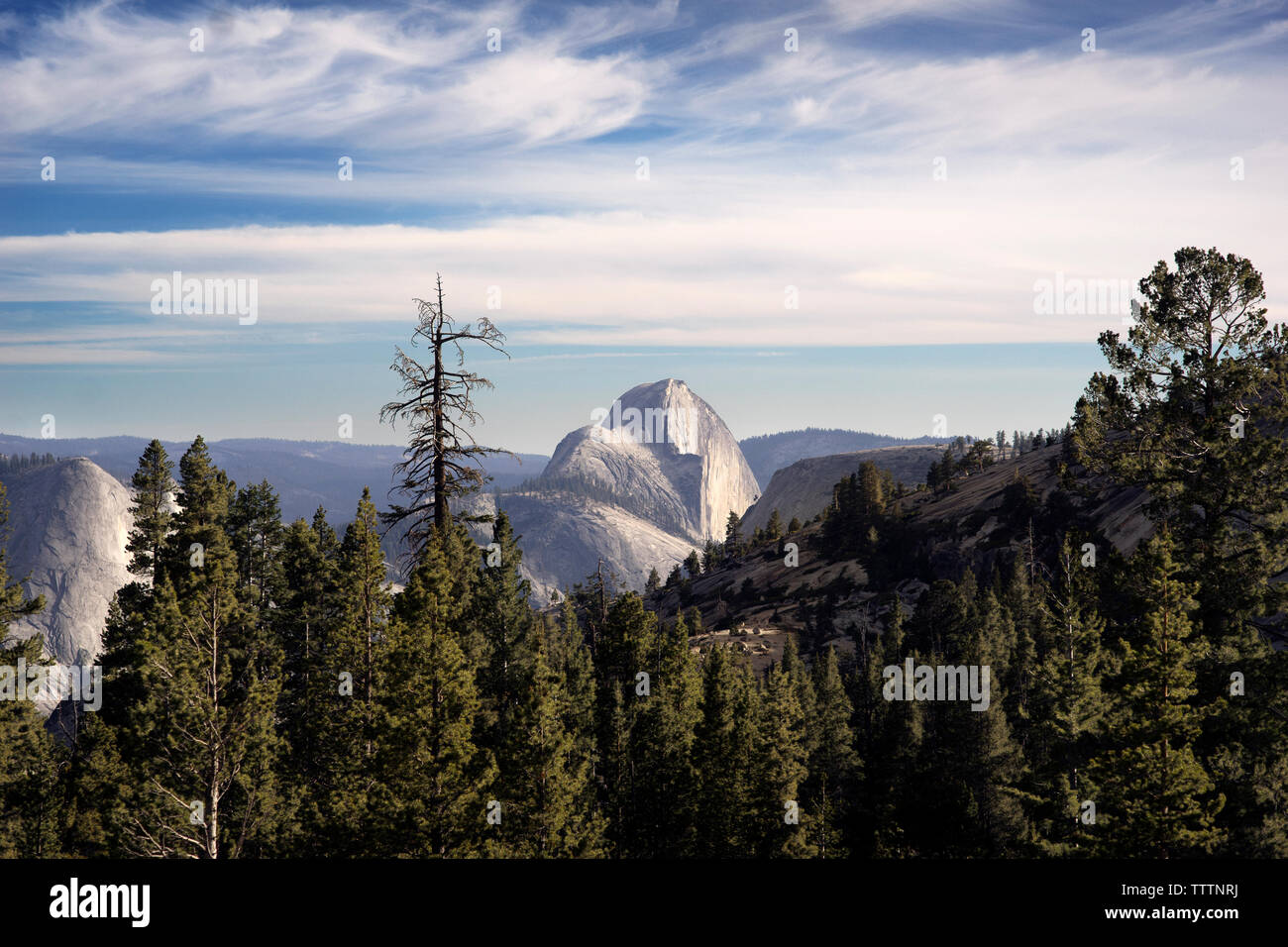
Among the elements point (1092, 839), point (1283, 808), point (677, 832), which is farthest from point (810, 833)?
point (1283, 808)

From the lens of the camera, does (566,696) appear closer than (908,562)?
Yes

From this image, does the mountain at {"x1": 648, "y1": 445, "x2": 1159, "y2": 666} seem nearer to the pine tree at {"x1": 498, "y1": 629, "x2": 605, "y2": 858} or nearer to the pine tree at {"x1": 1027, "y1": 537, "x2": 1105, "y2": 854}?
the pine tree at {"x1": 1027, "y1": 537, "x2": 1105, "y2": 854}

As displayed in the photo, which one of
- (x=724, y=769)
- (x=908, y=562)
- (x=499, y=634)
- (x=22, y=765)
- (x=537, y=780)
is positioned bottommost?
(x=724, y=769)

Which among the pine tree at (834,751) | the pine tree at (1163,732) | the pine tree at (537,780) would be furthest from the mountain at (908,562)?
the pine tree at (1163,732)

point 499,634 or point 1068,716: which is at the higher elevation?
point 499,634

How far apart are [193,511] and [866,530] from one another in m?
137

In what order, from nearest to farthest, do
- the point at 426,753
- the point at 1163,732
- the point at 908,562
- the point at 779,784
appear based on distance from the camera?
the point at 1163,732, the point at 426,753, the point at 779,784, the point at 908,562

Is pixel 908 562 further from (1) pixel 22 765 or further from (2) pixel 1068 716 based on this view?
(1) pixel 22 765

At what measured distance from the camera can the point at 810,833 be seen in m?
48.2

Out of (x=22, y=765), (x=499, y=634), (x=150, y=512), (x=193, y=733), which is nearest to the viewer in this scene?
(x=193, y=733)

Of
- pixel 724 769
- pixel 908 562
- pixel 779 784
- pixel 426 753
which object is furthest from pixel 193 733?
pixel 908 562

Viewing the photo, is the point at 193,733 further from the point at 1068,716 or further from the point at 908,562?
the point at 908,562

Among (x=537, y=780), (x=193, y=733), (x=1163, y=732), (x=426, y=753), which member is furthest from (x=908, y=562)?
(x=193, y=733)
